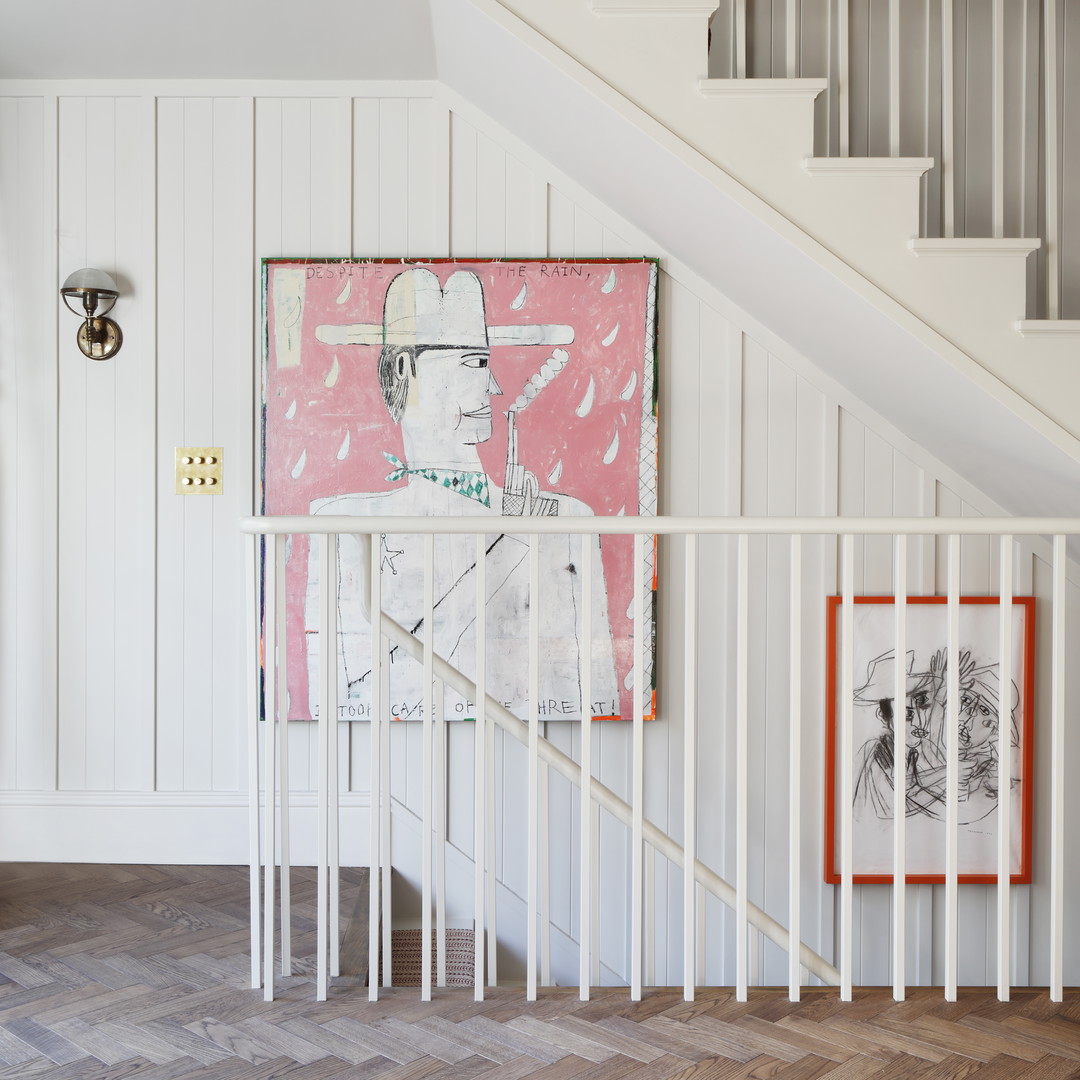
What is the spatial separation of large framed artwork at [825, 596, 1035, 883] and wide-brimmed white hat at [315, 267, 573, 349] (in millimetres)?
1207

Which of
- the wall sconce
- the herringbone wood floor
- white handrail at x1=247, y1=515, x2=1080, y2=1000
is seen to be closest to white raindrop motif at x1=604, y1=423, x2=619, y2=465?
white handrail at x1=247, y1=515, x2=1080, y2=1000

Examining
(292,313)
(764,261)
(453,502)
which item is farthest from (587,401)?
(292,313)

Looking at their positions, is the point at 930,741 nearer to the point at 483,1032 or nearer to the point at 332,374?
the point at 483,1032

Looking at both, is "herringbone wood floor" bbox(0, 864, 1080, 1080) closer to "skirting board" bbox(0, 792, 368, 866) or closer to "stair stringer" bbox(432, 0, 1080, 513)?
"skirting board" bbox(0, 792, 368, 866)

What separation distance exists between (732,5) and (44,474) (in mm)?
2446

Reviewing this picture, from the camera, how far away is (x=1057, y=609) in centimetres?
153

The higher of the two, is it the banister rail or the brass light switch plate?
the brass light switch plate

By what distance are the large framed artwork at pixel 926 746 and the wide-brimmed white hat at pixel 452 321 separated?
121 centimetres

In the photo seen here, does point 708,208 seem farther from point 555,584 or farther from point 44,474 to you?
point 44,474

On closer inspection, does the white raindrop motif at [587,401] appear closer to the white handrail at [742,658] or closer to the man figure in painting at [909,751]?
the white handrail at [742,658]

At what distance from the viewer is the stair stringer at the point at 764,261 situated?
1778mm

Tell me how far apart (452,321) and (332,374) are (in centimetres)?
39

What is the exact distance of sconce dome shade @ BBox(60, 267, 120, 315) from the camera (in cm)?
247

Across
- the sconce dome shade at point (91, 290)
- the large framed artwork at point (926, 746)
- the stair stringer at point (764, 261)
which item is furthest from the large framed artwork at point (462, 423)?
the large framed artwork at point (926, 746)
